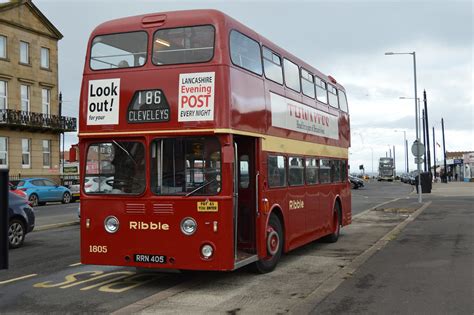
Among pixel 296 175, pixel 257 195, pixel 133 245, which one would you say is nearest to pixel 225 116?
pixel 257 195

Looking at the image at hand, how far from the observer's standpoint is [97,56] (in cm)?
803

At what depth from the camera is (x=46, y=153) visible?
43969 millimetres

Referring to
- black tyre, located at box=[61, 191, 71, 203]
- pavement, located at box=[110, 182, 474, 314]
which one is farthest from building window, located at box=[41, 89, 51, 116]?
pavement, located at box=[110, 182, 474, 314]

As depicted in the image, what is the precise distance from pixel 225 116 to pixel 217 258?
1913mm

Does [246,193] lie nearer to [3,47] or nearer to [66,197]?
[66,197]

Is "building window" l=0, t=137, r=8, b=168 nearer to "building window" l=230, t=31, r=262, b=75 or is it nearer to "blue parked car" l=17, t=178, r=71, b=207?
"blue parked car" l=17, t=178, r=71, b=207

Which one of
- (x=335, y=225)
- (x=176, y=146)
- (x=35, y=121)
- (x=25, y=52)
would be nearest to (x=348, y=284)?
(x=176, y=146)

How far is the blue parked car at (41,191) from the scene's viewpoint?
2814 centimetres

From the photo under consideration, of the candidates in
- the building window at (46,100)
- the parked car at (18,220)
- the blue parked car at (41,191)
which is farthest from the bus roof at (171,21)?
the building window at (46,100)

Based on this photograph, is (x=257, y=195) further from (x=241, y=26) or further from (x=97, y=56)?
(x=97, y=56)

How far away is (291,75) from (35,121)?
36008 millimetres

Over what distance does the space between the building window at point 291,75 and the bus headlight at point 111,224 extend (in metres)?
4.07

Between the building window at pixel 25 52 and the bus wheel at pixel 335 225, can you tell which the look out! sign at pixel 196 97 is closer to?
the bus wheel at pixel 335 225


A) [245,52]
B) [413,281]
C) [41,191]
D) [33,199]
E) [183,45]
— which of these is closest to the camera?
[183,45]
